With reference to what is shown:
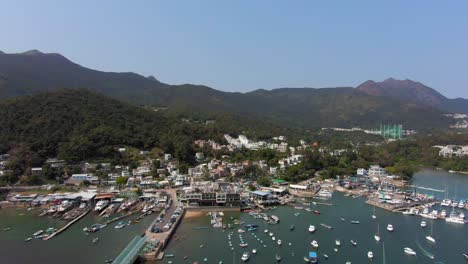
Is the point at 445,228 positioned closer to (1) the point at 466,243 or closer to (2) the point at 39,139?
(1) the point at 466,243

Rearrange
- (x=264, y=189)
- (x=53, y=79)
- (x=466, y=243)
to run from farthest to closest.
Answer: (x=53, y=79) → (x=264, y=189) → (x=466, y=243)

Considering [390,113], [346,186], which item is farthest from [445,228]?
[390,113]

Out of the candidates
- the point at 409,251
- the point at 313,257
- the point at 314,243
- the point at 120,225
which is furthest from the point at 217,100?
the point at 313,257

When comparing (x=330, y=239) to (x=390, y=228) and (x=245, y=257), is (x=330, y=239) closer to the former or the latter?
(x=390, y=228)

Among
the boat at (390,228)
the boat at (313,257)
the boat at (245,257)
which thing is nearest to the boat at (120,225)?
the boat at (245,257)

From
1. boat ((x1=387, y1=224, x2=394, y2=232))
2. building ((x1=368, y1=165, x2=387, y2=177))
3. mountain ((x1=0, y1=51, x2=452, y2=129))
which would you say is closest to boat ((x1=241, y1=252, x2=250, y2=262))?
boat ((x1=387, y1=224, x2=394, y2=232))

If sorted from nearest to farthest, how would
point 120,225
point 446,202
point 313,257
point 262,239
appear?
point 313,257 → point 262,239 → point 120,225 → point 446,202
